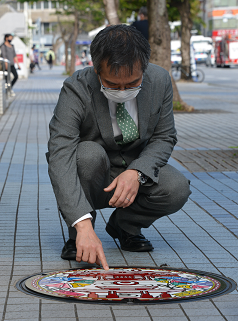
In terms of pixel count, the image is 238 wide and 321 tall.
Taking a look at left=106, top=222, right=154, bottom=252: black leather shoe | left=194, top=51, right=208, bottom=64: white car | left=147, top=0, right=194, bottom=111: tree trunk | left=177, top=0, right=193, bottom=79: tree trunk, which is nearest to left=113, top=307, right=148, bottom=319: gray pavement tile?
left=106, top=222, right=154, bottom=252: black leather shoe

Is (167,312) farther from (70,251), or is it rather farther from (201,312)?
(70,251)

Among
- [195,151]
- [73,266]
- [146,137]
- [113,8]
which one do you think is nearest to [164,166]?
→ [146,137]

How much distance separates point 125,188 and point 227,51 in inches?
1896

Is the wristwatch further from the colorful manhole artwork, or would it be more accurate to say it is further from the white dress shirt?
the colorful manhole artwork

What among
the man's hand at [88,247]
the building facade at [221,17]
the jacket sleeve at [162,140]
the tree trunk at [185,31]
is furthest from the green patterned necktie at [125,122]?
the building facade at [221,17]

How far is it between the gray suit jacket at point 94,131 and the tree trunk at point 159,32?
9.50m

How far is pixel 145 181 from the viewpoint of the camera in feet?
11.0

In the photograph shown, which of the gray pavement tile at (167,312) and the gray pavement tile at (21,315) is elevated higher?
the gray pavement tile at (21,315)

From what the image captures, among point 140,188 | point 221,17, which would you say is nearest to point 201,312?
point 140,188

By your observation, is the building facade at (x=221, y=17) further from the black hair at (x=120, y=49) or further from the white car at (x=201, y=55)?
the black hair at (x=120, y=49)

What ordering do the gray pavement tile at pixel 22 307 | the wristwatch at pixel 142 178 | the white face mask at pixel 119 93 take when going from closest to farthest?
the gray pavement tile at pixel 22 307 < the white face mask at pixel 119 93 < the wristwatch at pixel 142 178

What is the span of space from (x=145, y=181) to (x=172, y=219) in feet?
4.56

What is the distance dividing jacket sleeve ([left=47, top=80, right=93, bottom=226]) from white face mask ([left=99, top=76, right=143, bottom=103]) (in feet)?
0.76

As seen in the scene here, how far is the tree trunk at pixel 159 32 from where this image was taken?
12.8 meters
